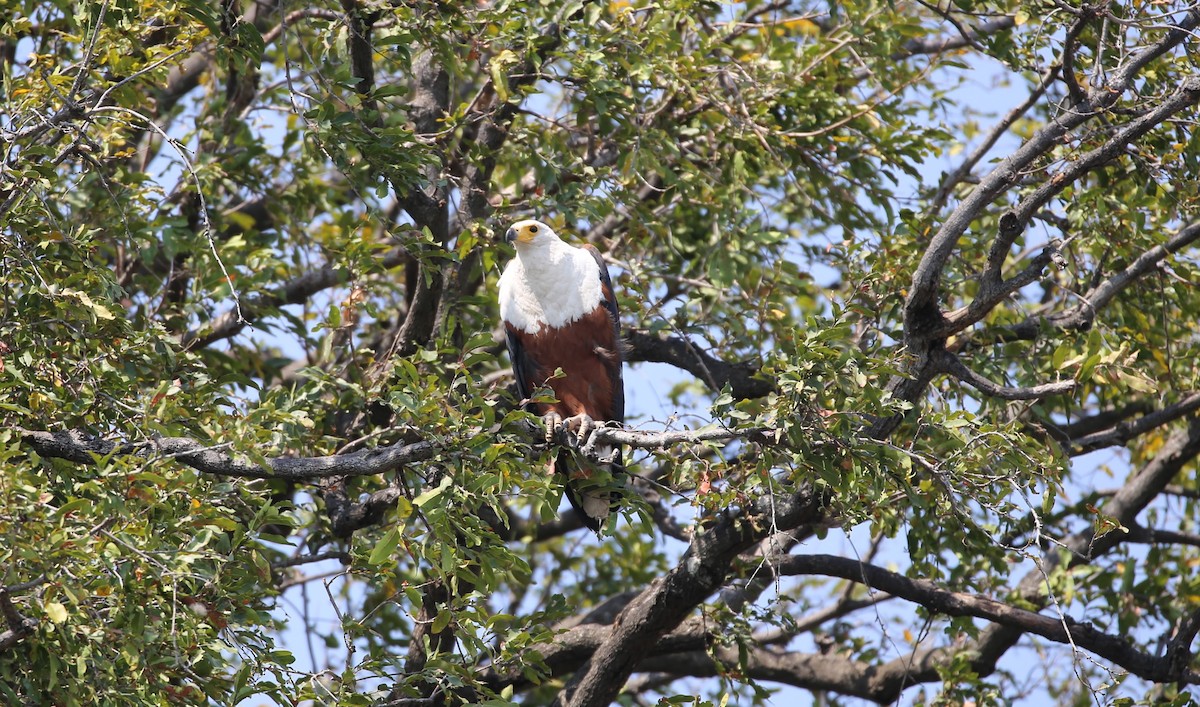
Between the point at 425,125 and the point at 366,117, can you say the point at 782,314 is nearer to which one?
the point at 425,125

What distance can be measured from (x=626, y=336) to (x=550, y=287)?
2.57ft

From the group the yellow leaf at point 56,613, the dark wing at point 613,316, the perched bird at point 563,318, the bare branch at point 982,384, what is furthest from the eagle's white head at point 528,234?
the yellow leaf at point 56,613

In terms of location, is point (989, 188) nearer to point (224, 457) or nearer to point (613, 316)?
point (613, 316)

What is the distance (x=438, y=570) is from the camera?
129 inches

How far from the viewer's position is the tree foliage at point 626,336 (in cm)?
318

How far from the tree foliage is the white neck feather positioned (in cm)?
17

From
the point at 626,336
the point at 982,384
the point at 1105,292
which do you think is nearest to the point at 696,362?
the point at 626,336

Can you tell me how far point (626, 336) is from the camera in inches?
205

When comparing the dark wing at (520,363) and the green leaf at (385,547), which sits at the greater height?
the dark wing at (520,363)

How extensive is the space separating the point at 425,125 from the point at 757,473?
218 centimetres

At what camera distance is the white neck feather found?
14.8ft

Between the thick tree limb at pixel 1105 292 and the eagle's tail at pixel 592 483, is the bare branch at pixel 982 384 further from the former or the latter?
the eagle's tail at pixel 592 483

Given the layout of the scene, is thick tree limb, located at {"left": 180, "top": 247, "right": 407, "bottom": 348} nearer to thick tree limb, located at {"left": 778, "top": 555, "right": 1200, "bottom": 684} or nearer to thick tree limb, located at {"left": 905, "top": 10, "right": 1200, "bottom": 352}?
thick tree limb, located at {"left": 905, "top": 10, "right": 1200, "bottom": 352}

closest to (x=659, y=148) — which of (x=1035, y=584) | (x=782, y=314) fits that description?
(x=782, y=314)
